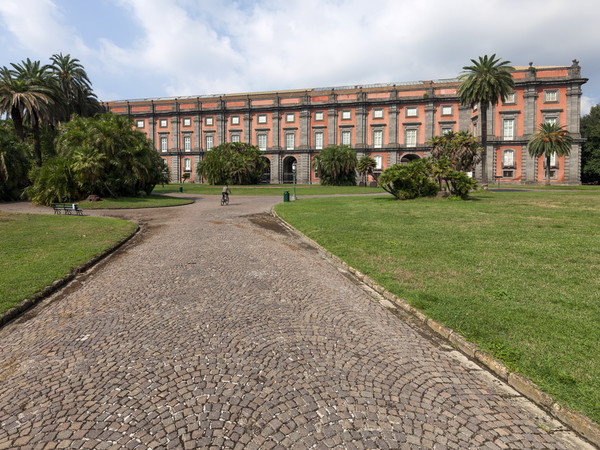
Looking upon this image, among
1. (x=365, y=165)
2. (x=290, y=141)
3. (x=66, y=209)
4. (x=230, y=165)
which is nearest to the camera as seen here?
(x=66, y=209)

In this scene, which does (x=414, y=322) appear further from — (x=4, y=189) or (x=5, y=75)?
(x=5, y=75)

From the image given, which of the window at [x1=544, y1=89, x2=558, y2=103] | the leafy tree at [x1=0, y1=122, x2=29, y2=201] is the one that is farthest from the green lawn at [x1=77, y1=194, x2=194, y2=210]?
the window at [x1=544, y1=89, x2=558, y2=103]

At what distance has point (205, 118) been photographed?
65.4 meters

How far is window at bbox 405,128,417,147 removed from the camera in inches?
2270

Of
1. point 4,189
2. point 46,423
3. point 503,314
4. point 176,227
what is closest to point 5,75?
point 4,189

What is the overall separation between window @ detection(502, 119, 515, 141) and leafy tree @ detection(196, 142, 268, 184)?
38949mm

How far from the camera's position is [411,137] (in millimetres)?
57906

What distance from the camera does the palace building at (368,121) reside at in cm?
5000

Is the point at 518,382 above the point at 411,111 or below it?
below

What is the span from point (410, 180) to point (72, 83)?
132 ft

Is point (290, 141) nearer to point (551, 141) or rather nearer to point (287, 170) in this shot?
point (287, 170)

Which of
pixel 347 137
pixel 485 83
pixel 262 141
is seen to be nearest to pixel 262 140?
pixel 262 141

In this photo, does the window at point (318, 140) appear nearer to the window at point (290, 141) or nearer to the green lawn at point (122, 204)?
the window at point (290, 141)

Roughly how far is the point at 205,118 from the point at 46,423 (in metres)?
Result: 68.2
